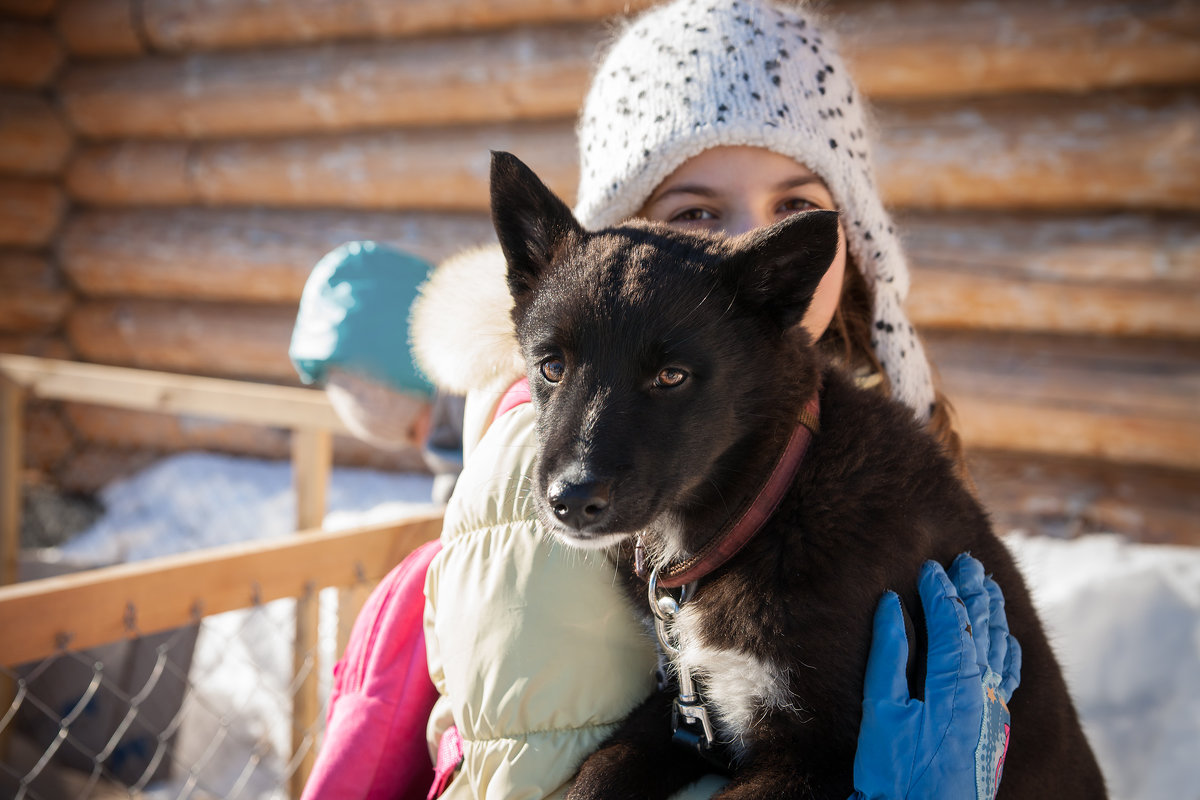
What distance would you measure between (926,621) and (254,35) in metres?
5.33

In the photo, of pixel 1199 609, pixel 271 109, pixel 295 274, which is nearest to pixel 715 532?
pixel 1199 609

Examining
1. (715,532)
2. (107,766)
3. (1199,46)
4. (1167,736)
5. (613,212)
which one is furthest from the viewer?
(107,766)

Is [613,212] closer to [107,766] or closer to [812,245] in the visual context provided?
[812,245]

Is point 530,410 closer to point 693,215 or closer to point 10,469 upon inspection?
point 693,215

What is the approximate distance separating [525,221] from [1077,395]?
11.0 feet

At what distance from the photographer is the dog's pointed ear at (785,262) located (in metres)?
1.30

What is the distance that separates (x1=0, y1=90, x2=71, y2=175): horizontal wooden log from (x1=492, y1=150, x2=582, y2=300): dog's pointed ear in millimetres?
5718

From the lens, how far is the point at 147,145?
561cm

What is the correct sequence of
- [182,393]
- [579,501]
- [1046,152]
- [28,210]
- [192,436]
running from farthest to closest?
[192,436], [28,210], [1046,152], [182,393], [579,501]

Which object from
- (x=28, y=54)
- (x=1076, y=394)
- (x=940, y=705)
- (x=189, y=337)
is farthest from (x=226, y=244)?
(x=940, y=705)

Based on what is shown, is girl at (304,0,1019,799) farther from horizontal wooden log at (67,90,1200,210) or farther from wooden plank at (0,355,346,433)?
horizontal wooden log at (67,90,1200,210)

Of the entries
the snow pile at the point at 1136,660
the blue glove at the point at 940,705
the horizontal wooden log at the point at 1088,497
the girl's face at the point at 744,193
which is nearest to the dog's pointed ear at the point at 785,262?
the girl's face at the point at 744,193

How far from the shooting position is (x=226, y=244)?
5328 millimetres

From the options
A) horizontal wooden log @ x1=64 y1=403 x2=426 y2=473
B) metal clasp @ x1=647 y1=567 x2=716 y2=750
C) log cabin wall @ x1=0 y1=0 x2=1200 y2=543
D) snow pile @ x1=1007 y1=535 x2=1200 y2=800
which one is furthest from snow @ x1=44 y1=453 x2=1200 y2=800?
metal clasp @ x1=647 y1=567 x2=716 y2=750
